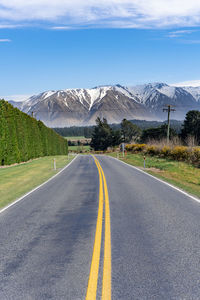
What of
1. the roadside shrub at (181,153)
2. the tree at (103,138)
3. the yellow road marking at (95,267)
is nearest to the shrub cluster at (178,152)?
the roadside shrub at (181,153)

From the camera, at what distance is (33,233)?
710 centimetres

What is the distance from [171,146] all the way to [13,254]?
1368 inches

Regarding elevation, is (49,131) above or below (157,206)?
above

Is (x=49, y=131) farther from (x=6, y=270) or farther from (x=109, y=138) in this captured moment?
(x=109, y=138)

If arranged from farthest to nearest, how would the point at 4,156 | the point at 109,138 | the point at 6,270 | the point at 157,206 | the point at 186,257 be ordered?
the point at 109,138
the point at 4,156
the point at 157,206
the point at 186,257
the point at 6,270

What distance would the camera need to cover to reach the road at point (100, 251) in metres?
4.25

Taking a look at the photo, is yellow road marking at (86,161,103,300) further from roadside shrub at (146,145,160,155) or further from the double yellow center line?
roadside shrub at (146,145,160,155)

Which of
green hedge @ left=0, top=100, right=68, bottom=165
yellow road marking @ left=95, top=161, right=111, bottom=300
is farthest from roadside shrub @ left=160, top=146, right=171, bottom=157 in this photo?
yellow road marking @ left=95, top=161, right=111, bottom=300

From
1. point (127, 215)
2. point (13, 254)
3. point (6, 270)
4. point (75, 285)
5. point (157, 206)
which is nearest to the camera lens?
point (75, 285)

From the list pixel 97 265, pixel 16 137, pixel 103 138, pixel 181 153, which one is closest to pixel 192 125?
pixel 181 153

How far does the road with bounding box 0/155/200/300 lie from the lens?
4.25 metres

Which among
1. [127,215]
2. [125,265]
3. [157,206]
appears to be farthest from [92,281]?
[157,206]

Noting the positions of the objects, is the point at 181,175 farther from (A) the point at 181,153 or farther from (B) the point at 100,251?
(B) the point at 100,251

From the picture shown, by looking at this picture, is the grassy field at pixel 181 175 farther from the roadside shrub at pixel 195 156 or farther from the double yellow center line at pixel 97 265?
the double yellow center line at pixel 97 265
